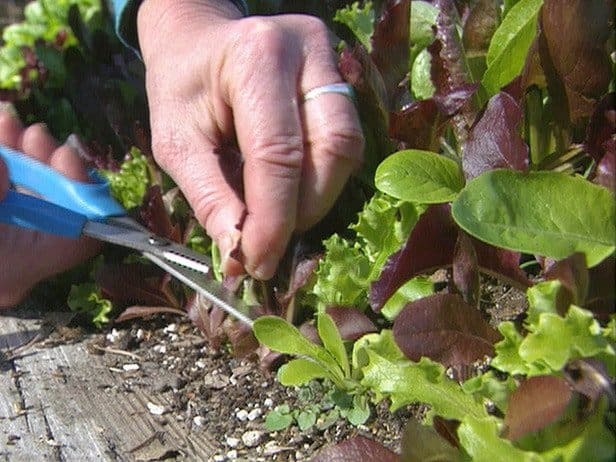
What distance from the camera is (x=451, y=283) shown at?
85cm

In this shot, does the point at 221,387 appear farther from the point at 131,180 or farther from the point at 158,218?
the point at 131,180

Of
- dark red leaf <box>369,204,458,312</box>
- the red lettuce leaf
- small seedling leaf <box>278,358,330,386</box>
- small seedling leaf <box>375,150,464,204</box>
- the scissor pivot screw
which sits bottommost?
the scissor pivot screw

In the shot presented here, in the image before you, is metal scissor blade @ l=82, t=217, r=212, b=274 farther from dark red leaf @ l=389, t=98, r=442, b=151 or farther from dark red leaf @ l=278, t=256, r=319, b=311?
A: dark red leaf @ l=389, t=98, r=442, b=151

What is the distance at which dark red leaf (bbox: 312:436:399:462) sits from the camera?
0.76 metres

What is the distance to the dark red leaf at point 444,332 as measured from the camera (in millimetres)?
752

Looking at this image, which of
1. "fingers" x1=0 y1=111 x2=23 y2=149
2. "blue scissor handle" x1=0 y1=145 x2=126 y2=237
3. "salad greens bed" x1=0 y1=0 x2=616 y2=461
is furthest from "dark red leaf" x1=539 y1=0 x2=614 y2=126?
"fingers" x1=0 y1=111 x2=23 y2=149

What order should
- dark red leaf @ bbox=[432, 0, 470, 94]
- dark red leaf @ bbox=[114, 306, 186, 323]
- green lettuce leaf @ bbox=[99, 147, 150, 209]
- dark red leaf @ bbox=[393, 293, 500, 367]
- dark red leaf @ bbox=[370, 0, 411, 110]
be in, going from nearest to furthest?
1. dark red leaf @ bbox=[393, 293, 500, 367]
2. dark red leaf @ bbox=[432, 0, 470, 94]
3. dark red leaf @ bbox=[370, 0, 411, 110]
4. dark red leaf @ bbox=[114, 306, 186, 323]
5. green lettuce leaf @ bbox=[99, 147, 150, 209]

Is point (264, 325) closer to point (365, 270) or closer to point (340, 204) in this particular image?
point (365, 270)

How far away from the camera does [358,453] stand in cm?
77

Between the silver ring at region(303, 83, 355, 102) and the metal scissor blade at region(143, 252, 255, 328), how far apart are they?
28cm

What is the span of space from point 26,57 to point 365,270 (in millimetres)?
1547

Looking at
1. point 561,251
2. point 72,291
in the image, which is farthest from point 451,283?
point 72,291

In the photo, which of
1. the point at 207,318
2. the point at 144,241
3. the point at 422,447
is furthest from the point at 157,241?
the point at 422,447

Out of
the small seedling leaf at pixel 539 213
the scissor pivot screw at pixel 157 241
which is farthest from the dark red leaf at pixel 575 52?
the scissor pivot screw at pixel 157 241
